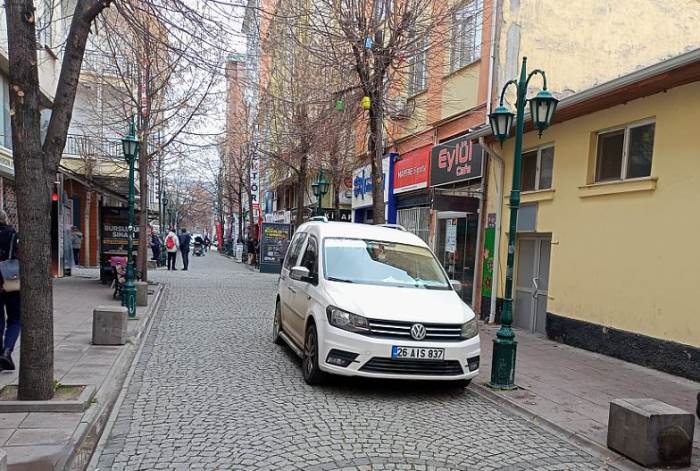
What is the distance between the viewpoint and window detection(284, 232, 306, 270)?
27.7 feet

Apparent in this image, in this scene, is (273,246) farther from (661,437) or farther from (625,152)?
(661,437)

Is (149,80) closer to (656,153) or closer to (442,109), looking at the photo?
(442,109)

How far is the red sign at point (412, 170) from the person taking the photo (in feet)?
49.6

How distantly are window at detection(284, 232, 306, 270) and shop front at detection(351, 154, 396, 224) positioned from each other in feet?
29.7

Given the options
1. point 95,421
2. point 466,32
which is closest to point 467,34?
point 466,32

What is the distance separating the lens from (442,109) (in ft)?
48.0

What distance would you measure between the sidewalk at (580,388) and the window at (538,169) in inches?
140

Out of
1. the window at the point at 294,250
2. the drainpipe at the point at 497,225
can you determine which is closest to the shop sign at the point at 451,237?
the drainpipe at the point at 497,225

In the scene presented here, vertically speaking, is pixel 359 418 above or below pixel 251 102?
below

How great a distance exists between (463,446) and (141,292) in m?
9.99

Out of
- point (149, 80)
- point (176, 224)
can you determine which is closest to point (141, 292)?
point (149, 80)

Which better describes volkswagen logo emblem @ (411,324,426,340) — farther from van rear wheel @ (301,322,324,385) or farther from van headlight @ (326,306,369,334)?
van rear wheel @ (301,322,324,385)

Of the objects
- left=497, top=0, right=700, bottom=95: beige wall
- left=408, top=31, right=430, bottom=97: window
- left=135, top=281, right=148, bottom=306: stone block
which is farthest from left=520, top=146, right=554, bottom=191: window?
left=135, top=281, right=148, bottom=306: stone block

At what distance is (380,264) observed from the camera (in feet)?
23.2
